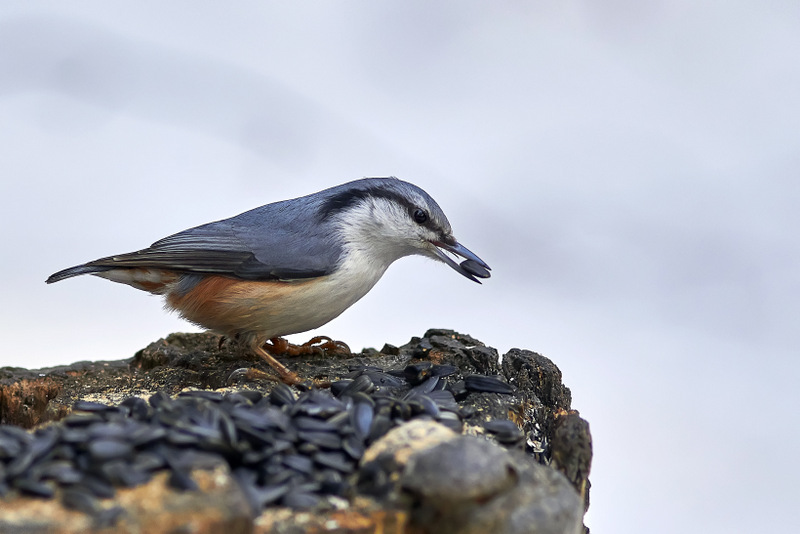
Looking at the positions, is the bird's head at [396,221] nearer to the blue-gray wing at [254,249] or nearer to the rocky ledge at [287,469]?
the blue-gray wing at [254,249]

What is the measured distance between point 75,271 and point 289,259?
46.2 inches

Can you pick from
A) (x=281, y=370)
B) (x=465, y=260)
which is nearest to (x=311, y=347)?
(x=281, y=370)

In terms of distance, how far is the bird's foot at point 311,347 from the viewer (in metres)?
4.50

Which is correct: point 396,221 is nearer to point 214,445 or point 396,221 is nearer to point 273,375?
point 273,375

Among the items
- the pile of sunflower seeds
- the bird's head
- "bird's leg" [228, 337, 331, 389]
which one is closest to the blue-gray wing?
the bird's head

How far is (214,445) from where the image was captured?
7.97 ft

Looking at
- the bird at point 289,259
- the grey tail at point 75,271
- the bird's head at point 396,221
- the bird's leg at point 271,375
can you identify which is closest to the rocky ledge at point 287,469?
the bird's leg at point 271,375

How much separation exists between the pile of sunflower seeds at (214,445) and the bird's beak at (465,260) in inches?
48.4

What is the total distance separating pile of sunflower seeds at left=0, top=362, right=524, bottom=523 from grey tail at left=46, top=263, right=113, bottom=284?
1427mm

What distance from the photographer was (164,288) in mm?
4262

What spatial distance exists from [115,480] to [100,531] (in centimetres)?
16

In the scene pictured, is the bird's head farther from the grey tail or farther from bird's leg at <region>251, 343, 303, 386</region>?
the grey tail

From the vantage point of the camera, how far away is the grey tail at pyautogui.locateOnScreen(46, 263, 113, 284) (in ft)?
14.0

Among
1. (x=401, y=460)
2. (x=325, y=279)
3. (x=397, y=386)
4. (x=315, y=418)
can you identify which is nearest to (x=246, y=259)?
(x=325, y=279)
